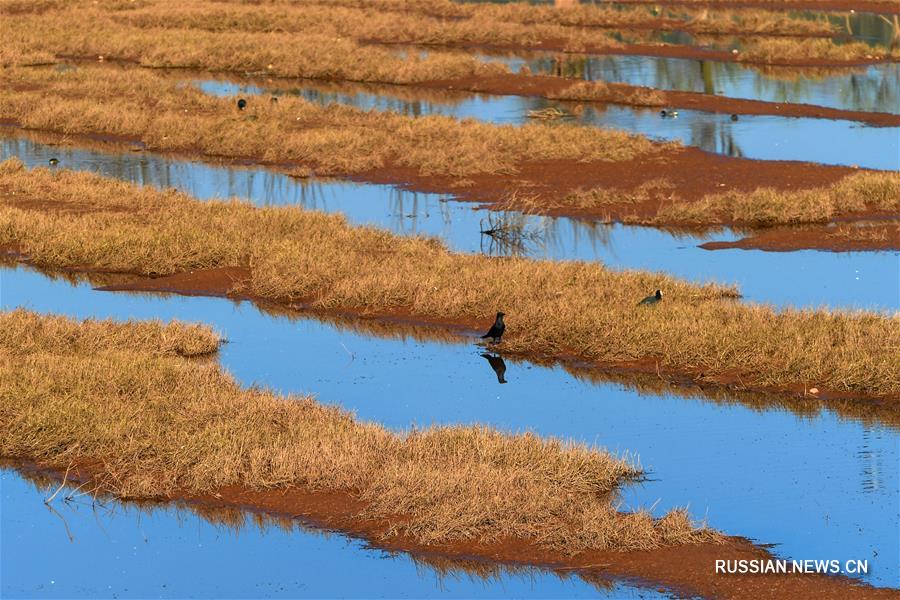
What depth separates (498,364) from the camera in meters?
15.1

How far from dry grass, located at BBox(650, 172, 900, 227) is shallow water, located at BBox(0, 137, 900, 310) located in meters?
0.62

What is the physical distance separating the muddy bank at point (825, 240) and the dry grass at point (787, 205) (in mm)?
548

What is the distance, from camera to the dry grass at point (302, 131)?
26.0m

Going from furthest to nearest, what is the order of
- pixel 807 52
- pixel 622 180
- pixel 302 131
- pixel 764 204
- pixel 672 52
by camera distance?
pixel 672 52, pixel 807 52, pixel 302 131, pixel 622 180, pixel 764 204

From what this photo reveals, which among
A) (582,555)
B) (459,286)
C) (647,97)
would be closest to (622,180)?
(459,286)

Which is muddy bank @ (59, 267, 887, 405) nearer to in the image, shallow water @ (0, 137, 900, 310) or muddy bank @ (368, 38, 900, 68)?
shallow water @ (0, 137, 900, 310)

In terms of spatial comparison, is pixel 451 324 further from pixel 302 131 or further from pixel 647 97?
pixel 647 97

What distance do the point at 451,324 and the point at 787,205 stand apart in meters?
7.82

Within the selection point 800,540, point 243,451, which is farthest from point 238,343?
point 800,540

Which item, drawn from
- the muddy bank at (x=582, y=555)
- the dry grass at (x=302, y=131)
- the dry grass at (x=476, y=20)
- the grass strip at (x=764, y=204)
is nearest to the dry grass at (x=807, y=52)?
the dry grass at (x=476, y=20)

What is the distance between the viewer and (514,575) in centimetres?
983

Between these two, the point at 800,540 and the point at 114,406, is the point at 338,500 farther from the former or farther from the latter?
the point at 800,540

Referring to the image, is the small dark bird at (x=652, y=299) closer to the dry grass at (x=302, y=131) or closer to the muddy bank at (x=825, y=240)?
the muddy bank at (x=825, y=240)

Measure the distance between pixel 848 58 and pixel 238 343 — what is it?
31330mm
